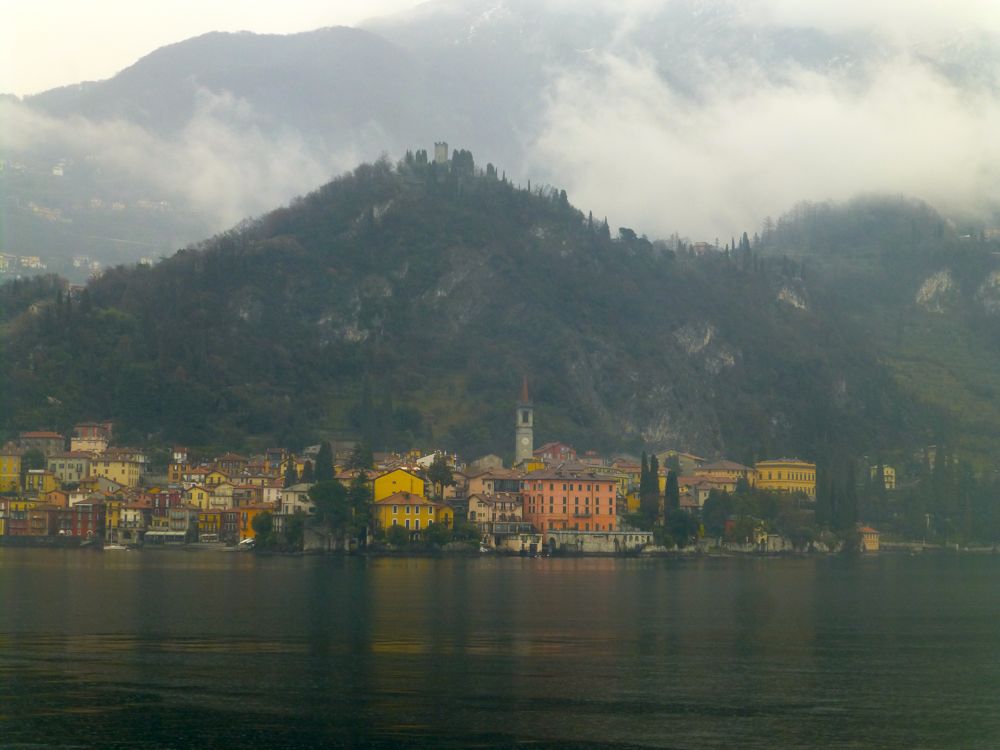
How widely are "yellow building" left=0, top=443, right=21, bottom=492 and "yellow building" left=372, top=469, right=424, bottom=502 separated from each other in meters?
37.3

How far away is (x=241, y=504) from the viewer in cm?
15100

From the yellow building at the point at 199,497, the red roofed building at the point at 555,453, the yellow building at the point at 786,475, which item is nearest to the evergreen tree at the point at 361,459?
the yellow building at the point at 199,497

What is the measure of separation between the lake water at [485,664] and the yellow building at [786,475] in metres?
83.6

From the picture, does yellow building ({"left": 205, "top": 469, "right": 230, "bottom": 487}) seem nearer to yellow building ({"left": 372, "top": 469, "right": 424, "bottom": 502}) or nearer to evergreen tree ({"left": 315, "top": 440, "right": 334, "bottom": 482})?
evergreen tree ({"left": 315, "top": 440, "right": 334, "bottom": 482})

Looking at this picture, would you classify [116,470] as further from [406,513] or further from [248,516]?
[406,513]

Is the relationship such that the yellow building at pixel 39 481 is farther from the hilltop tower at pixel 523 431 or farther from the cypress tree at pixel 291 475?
the hilltop tower at pixel 523 431

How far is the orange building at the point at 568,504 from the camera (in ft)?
477

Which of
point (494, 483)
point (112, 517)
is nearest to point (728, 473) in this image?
point (494, 483)

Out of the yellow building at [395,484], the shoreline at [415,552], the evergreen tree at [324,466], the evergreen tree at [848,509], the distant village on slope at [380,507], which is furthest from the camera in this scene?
the evergreen tree at [848,509]

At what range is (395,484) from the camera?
458ft

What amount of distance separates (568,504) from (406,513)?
16197 millimetres

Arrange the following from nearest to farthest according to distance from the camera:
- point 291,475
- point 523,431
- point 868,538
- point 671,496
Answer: point 671,496, point 291,475, point 868,538, point 523,431

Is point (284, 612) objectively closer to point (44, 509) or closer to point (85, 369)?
point (44, 509)

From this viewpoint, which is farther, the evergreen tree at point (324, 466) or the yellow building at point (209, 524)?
the yellow building at point (209, 524)
